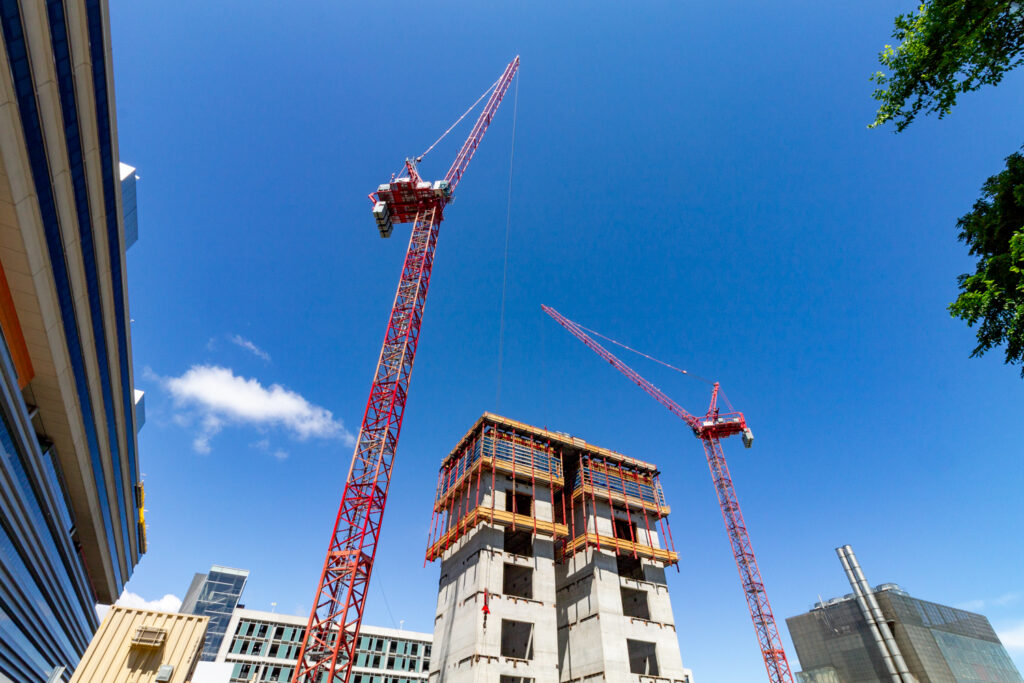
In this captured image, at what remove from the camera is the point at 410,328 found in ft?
195

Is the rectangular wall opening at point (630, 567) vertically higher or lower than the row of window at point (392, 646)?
higher

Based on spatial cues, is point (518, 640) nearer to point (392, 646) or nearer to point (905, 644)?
point (392, 646)

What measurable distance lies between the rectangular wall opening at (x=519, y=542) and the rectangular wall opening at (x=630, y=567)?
457 inches

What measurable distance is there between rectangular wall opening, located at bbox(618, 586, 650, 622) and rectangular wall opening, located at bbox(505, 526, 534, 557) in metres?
12.7

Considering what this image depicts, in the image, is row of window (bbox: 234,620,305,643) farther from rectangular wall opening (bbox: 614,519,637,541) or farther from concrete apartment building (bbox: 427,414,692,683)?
rectangular wall opening (bbox: 614,519,637,541)

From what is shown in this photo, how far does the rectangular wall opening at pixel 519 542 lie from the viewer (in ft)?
202

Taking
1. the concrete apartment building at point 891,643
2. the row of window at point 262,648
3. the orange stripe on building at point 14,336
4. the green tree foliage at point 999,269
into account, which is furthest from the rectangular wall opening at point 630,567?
the concrete apartment building at point 891,643

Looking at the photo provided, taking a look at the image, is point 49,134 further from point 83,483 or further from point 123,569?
point 123,569

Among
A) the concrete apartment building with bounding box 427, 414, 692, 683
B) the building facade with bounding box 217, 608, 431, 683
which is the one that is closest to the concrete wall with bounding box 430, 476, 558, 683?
the concrete apartment building with bounding box 427, 414, 692, 683

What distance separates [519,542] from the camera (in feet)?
207

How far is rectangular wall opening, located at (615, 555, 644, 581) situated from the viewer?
203 feet

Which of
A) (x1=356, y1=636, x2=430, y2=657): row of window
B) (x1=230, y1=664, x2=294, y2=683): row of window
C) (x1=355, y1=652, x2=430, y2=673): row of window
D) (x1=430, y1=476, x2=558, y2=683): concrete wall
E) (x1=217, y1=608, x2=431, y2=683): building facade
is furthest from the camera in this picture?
(x1=356, y1=636, x2=430, y2=657): row of window

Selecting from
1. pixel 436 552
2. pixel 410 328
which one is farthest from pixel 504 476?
pixel 410 328

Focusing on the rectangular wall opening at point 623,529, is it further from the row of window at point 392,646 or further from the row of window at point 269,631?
the row of window at point 269,631
